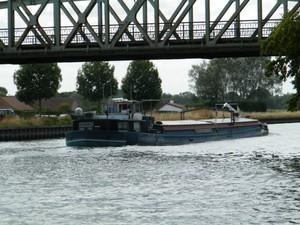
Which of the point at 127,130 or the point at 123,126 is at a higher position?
the point at 123,126

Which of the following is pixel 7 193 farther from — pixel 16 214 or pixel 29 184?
pixel 16 214

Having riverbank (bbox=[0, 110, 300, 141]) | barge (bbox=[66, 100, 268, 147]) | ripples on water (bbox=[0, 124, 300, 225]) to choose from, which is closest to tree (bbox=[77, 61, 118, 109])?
riverbank (bbox=[0, 110, 300, 141])

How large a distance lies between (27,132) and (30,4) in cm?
2621

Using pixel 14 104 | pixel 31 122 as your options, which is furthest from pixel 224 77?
pixel 31 122

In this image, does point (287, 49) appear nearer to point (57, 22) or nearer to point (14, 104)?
point (57, 22)

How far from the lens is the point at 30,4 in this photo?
6756cm

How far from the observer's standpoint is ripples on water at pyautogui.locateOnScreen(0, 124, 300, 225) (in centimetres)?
2659

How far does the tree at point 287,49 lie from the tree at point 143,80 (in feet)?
312

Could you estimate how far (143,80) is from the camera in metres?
143

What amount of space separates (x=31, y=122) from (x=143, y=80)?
49.8 meters

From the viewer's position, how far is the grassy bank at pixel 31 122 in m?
93.0

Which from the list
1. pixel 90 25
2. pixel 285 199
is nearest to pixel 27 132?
pixel 90 25

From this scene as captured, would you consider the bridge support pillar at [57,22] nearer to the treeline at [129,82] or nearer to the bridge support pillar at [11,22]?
the bridge support pillar at [11,22]

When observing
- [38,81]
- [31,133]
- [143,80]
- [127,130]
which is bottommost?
[31,133]
